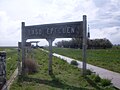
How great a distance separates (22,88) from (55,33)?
21.9ft

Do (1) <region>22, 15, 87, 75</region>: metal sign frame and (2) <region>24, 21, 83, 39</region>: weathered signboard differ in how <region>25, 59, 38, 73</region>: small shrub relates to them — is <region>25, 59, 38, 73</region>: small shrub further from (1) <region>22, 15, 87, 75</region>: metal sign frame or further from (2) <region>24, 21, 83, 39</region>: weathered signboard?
(2) <region>24, 21, 83, 39</region>: weathered signboard

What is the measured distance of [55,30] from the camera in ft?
61.2

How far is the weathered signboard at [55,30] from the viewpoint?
1745cm

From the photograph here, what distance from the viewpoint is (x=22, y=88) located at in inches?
500

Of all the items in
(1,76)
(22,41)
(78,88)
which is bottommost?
(78,88)

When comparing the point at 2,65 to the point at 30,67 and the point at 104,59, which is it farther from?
the point at 104,59

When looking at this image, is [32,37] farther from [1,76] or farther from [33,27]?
[1,76]

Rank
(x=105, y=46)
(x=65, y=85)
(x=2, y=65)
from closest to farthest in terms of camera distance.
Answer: (x=2, y=65)
(x=65, y=85)
(x=105, y=46)

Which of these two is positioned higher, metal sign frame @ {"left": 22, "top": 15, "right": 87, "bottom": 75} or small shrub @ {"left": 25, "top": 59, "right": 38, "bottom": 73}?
metal sign frame @ {"left": 22, "top": 15, "right": 87, "bottom": 75}

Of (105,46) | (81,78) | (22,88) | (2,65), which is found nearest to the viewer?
(2,65)

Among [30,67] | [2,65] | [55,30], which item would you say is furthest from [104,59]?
[2,65]

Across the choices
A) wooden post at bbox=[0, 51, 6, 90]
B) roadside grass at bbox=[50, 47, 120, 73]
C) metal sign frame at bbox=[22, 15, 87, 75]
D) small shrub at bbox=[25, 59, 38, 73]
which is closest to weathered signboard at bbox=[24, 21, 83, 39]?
metal sign frame at bbox=[22, 15, 87, 75]

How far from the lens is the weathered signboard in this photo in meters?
17.5

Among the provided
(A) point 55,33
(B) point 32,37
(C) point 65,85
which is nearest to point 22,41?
(B) point 32,37
